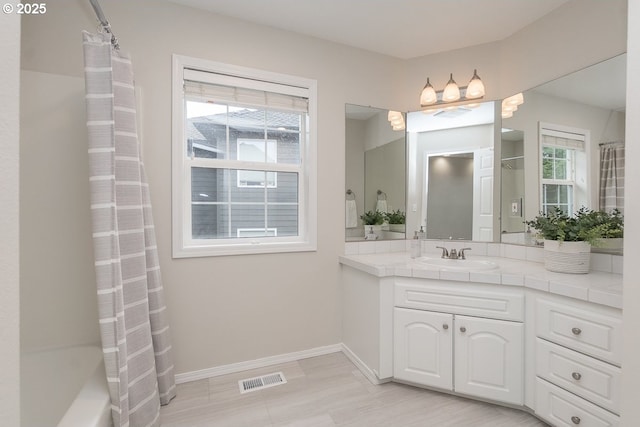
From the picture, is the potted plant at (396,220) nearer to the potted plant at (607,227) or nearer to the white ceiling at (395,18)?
the potted plant at (607,227)

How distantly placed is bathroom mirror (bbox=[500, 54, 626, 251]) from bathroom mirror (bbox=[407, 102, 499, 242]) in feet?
0.41

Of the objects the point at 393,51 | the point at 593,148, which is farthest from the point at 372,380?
the point at 393,51

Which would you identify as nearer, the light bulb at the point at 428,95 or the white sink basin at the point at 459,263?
the white sink basin at the point at 459,263

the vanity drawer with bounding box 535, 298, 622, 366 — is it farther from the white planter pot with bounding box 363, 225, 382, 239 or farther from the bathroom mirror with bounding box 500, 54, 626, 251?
the white planter pot with bounding box 363, 225, 382, 239

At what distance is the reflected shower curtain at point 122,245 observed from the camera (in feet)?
4.33

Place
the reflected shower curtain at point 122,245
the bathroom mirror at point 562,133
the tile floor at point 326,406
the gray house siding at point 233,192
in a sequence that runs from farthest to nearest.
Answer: the gray house siding at point 233,192 → the bathroom mirror at point 562,133 → the tile floor at point 326,406 → the reflected shower curtain at point 122,245

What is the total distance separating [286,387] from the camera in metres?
2.00

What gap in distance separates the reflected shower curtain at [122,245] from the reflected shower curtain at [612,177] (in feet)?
8.82

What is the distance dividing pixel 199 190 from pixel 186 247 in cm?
42

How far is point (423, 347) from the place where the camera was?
1.91 metres

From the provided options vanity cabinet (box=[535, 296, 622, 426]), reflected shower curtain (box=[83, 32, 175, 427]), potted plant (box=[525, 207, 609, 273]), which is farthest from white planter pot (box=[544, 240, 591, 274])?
reflected shower curtain (box=[83, 32, 175, 427])

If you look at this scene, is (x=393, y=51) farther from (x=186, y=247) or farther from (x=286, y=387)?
(x=286, y=387)

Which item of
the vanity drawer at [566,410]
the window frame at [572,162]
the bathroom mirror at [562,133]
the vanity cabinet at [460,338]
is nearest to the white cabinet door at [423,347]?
the vanity cabinet at [460,338]

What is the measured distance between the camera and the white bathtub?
4.58 feet
